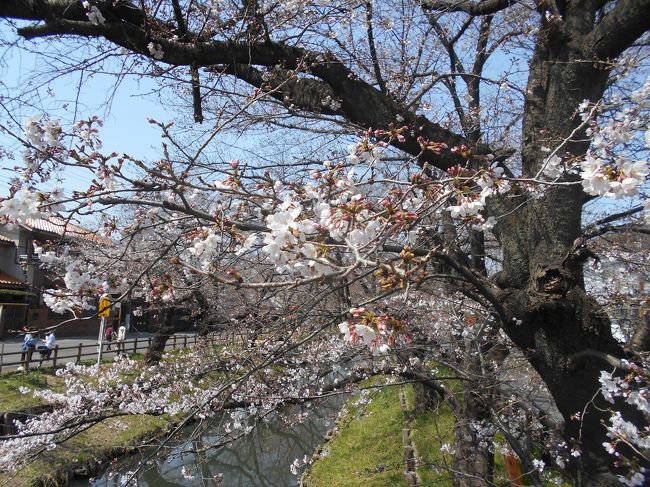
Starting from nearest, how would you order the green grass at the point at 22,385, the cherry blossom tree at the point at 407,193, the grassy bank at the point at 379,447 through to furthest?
the cherry blossom tree at the point at 407,193, the grassy bank at the point at 379,447, the green grass at the point at 22,385

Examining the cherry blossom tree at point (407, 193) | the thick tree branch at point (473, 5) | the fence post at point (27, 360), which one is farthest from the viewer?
the fence post at point (27, 360)

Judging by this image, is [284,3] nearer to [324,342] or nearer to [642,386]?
[642,386]

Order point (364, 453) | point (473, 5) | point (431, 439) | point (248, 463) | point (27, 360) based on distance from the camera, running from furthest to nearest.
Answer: point (27, 360) → point (248, 463) → point (364, 453) → point (431, 439) → point (473, 5)

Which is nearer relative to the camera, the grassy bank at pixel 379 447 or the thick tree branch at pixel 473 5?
the thick tree branch at pixel 473 5

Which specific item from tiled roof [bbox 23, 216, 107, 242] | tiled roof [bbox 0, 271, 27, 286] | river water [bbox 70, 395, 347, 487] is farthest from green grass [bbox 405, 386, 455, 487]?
tiled roof [bbox 0, 271, 27, 286]

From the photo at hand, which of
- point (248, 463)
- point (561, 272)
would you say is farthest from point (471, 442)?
point (248, 463)

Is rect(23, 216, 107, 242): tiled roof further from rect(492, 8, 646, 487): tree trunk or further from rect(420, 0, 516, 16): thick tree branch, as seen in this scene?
rect(420, 0, 516, 16): thick tree branch

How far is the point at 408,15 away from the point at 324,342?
465 centimetres

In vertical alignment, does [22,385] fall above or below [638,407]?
below

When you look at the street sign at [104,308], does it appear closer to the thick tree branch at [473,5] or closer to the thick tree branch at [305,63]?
the thick tree branch at [305,63]

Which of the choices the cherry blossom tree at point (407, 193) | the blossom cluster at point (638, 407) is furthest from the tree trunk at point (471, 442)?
the blossom cluster at point (638, 407)

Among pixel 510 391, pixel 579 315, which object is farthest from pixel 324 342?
pixel 579 315

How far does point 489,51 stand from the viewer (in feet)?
18.7

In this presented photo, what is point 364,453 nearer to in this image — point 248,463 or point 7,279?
point 248,463
